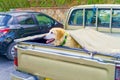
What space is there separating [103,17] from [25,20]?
11.9 feet

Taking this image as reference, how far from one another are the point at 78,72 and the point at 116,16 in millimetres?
2370

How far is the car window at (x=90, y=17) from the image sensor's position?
17.0 feet

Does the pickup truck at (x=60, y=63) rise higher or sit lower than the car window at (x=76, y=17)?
lower

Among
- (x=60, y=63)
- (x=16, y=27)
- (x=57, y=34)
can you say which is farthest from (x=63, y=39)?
(x=16, y=27)

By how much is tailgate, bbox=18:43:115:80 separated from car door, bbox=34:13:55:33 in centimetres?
492

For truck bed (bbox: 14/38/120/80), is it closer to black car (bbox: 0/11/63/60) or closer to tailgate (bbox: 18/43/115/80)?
tailgate (bbox: 18/43/115/80)

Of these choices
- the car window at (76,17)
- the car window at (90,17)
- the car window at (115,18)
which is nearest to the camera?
the car window at (115,18)

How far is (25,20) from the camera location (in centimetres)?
812

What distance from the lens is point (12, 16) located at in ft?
25.4

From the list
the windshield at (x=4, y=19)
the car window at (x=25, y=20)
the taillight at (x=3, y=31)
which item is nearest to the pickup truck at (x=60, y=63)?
the taillight at (x=3, y=31)

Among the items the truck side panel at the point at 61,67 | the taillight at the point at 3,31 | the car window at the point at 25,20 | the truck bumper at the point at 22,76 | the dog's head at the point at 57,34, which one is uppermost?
the car window at the point at 25,20

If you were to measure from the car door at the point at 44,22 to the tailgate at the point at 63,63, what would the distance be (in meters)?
4.92

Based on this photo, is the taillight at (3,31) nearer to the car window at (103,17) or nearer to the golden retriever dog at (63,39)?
the car window at (103,17)

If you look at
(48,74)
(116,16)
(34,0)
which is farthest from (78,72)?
(34,0)
